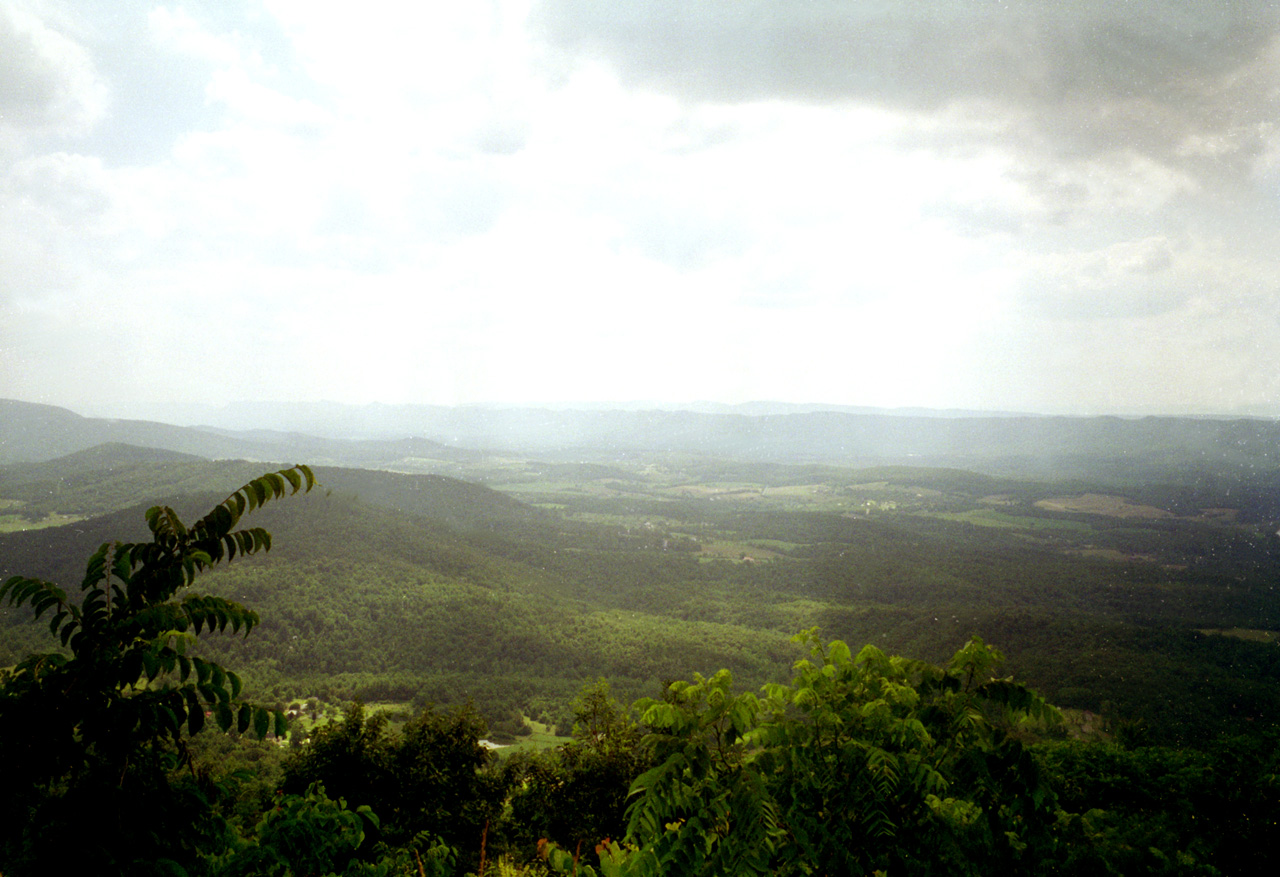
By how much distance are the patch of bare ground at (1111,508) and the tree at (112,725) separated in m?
223

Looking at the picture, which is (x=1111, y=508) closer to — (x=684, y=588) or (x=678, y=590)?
(x=684, y=588)

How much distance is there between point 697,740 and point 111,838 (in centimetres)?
370

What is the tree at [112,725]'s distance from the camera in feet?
11.3

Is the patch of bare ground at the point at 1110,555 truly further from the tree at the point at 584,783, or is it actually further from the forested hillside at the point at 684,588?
the tree at the point at 584,783

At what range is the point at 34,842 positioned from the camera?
3.44 m

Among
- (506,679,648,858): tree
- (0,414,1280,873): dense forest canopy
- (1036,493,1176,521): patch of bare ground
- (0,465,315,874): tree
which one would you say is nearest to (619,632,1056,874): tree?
(0,414,1280,873): dense forest canopy

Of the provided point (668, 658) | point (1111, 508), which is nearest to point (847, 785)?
point (668, 658)

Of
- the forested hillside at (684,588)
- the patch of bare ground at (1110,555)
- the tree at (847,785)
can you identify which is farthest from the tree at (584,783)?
the patch of bare ground at (1110,555)

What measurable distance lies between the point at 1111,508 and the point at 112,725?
239m

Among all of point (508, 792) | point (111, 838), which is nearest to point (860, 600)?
point (508, 792)

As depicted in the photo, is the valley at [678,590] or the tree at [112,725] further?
the valley at [678,590]

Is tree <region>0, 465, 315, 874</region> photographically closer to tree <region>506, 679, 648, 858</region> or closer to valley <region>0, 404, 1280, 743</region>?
tree <region>506, 679, 648, 858</region>

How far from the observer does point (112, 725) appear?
144 inches

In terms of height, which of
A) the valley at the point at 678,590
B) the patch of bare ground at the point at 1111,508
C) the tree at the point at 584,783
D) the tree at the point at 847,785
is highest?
the tree at the point at 847,785
